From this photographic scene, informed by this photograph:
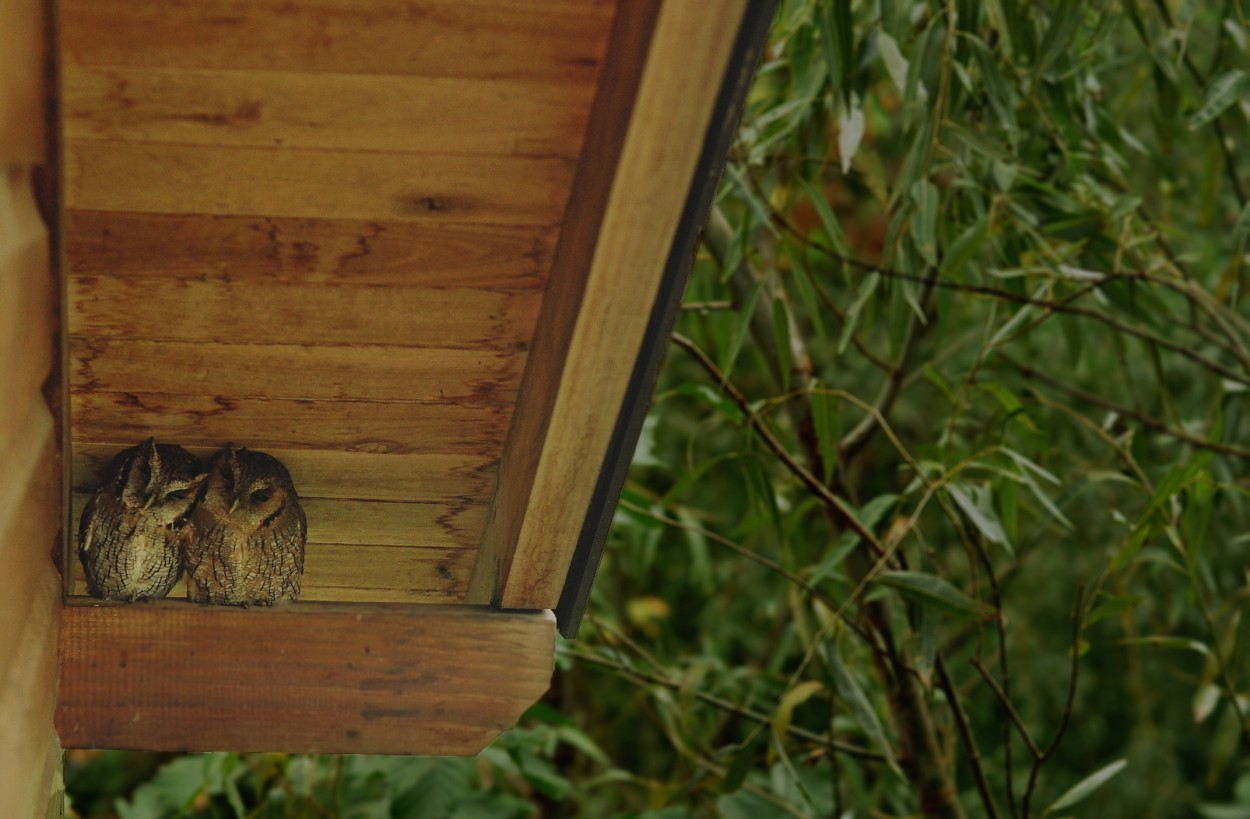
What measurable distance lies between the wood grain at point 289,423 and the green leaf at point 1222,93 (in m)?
1.02

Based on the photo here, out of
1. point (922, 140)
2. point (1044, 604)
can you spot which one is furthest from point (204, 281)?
point (1044, 604)

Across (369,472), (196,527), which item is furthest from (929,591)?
(196,527)

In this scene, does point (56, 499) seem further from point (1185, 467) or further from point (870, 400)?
point (870, 400)

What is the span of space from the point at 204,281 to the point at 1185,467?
1.22 m

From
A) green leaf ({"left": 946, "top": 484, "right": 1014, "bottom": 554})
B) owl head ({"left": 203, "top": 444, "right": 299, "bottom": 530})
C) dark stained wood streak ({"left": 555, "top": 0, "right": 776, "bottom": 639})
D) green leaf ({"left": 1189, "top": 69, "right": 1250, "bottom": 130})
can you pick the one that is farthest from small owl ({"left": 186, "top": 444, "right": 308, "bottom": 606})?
green leaf ({"left": 1189, "top": 69, "right": 1250, "bottom": 130})

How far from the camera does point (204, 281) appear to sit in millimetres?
966

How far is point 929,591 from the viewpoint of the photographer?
5.29ft

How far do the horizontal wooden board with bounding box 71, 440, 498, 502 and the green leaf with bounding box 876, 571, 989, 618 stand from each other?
25.1 inches

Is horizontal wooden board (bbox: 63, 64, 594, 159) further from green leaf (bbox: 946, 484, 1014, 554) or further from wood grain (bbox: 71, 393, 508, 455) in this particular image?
green leaf (bbox: 946, 484, 1014, 554)

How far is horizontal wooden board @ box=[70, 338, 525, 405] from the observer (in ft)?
3.37

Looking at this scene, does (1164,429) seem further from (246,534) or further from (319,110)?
(319,110)

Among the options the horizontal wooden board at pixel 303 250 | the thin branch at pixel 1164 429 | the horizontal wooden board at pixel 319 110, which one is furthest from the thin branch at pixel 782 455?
the horizontal wooden board at pixel 319 110

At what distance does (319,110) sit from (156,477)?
42 centimetres

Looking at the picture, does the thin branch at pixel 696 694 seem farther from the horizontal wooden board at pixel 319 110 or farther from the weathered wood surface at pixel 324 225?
the horizontal wooden board at pixel 319 110
